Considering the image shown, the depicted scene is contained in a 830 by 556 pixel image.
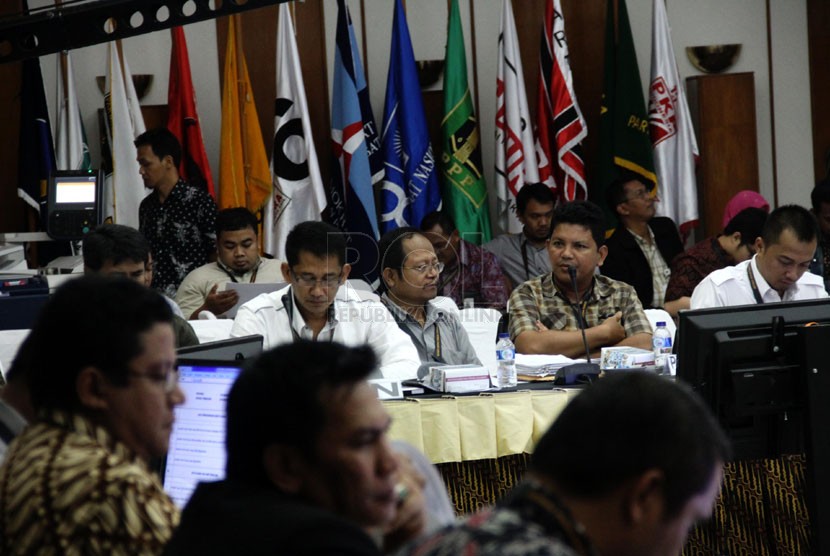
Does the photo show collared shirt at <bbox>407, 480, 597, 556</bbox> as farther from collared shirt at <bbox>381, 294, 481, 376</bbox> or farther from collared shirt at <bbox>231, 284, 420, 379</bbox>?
collared shirt at <bbox>381, 294, 481, 376</bbox>

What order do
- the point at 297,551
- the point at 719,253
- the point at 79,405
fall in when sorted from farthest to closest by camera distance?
the point at 719,253, the point at 79,405, the point at 297,551

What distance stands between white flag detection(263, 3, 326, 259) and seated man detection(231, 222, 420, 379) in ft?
8.23

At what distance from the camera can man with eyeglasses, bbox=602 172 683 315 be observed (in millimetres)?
6305

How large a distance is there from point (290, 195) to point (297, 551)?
217 inches

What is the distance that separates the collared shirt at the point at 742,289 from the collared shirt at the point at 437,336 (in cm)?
98

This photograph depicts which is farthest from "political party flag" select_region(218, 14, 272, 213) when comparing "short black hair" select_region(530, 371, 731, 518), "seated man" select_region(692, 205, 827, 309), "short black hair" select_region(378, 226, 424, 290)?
"short black hair" select_region(530, 371, 731, 518)

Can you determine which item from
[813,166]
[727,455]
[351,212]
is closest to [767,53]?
[813,166]

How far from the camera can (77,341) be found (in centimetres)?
161

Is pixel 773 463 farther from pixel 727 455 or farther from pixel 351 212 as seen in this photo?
pixel 351 212

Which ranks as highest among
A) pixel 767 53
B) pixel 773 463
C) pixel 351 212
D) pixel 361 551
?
pixel 767 53

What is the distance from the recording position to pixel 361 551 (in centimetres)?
127

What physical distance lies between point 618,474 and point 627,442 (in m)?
0.04

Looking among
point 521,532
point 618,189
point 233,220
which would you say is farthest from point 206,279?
point 521,532

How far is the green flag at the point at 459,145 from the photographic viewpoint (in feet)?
22.4
